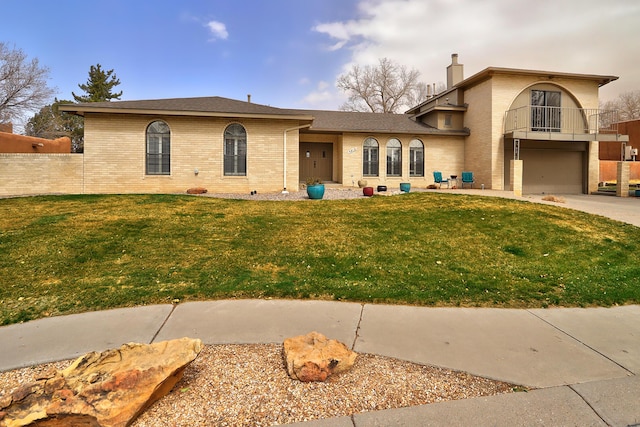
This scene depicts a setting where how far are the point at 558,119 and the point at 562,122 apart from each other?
34 cm

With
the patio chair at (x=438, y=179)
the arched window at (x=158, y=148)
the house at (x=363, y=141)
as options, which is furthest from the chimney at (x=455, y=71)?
the arched window at (x=158, y=148)

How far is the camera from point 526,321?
3.93m

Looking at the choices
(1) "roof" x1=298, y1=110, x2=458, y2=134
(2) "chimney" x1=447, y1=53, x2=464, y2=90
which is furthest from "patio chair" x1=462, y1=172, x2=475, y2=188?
(2) "chimney" x1=447, y1=53, x2=464, y2=90

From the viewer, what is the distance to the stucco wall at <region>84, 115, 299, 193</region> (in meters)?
15.3

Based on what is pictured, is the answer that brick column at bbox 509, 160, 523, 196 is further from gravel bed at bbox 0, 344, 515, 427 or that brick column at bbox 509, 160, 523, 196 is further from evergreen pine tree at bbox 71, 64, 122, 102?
evergreen pine tree at bbox 71, 64, 122, 102

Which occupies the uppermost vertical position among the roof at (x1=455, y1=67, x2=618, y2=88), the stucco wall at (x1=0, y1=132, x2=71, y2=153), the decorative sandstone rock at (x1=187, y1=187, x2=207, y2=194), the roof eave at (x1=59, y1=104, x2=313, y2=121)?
the roof at (x1=455, y1=67, x2=618, y2=88)

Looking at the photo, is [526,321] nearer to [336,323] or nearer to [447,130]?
[336,323]

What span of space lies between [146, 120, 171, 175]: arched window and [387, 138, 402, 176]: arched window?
1221cm

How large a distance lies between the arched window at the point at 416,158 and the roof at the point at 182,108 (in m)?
7.97

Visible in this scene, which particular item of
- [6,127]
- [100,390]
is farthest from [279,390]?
[6,127]

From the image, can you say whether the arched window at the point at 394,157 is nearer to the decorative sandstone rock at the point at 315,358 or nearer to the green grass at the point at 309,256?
the green grass at the point at 309,256

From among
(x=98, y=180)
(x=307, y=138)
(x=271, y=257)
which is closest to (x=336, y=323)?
(x=271, y=257)

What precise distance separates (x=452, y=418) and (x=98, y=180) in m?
17.2

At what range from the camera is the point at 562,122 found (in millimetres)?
20484
